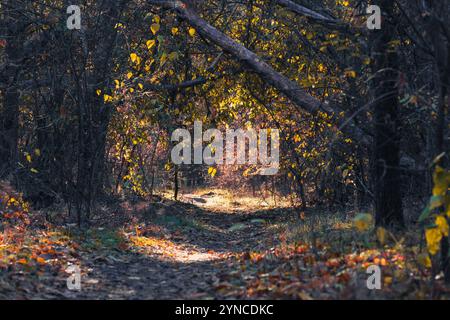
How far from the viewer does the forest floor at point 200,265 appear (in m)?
6.07

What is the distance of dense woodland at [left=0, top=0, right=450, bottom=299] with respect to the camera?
679 cm

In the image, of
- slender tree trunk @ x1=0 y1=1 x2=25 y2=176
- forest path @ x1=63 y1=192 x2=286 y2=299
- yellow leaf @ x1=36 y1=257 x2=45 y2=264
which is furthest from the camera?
slender tree trunk @ x1=0 y1=1 x2=25 y2=176

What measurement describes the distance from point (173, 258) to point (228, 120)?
5.73 meters

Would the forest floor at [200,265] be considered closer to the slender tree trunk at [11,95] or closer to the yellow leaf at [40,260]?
the yellow leaf at [40,260]

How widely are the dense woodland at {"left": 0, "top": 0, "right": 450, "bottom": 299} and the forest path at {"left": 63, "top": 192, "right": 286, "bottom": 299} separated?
0.05 m

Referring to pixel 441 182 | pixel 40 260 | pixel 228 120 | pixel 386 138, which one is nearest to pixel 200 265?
pixel 40 260

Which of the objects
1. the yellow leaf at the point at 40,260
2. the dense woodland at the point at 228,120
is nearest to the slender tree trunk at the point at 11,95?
the dense woodland at the point at 228,120

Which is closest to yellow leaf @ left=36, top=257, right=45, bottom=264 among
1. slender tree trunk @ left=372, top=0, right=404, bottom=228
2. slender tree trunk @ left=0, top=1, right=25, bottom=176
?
slender tree trunk @ left=372, top=0, right=404, bottom=228

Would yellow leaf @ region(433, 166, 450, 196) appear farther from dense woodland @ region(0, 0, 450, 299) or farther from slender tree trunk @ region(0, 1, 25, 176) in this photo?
slender tree trunk @ region(0, 1, 25, 176)

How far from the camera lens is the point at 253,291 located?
624 centimetres

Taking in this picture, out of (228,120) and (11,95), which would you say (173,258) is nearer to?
(228,120)
